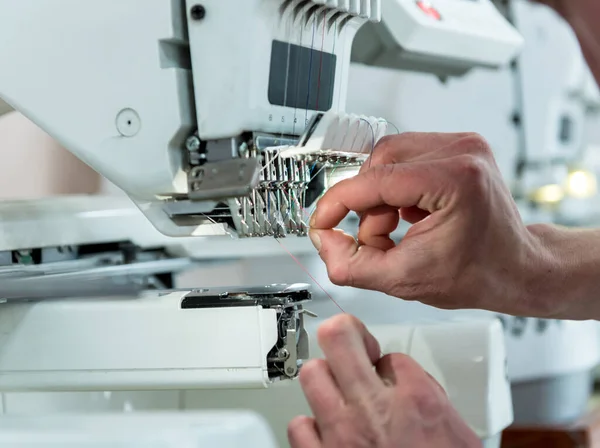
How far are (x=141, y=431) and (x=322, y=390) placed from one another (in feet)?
0.51

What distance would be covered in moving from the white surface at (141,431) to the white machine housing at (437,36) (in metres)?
0.70

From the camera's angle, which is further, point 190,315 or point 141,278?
point 141,278

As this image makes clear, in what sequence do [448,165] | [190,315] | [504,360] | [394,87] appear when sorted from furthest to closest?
[394,87] → [504,360] → [190,315] → [448,165]

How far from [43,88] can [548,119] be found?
5.71 feet

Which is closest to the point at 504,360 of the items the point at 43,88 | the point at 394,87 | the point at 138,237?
the point at 138,237

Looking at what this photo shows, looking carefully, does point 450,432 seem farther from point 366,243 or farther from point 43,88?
point 43,88

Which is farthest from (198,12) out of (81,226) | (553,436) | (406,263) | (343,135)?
(553,436)

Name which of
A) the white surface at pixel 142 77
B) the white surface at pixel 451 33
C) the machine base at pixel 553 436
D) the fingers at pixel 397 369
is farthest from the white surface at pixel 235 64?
the machine base at pixel 553 436

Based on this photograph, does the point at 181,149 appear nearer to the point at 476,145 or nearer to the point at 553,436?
the point at 476,145

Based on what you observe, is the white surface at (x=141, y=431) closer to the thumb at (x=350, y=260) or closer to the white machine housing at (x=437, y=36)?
the thumb at (x=350, y=260)

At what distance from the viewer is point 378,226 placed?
0.60 m

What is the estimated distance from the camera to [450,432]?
60 centimetres

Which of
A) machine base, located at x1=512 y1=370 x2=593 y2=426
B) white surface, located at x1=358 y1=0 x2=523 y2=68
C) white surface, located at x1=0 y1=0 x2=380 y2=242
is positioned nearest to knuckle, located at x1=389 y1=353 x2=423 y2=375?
white surface, located at x1=0 y1=0 x2=380 y2=242

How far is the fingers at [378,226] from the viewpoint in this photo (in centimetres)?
59
